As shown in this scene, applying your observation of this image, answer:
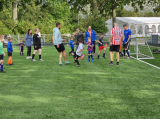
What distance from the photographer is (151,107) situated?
4777mm

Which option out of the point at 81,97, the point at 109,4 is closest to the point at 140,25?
the point at 109,4

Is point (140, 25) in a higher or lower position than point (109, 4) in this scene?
lower

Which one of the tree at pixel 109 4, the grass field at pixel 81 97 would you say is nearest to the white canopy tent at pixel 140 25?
the tree at pixel 109 4

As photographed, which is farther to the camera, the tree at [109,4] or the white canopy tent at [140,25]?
the white canopy tent at [140,25]

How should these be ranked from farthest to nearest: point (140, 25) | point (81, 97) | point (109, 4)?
Result: 1. point (140, 25)
2. point (109, 4)
3. point (81, 97)

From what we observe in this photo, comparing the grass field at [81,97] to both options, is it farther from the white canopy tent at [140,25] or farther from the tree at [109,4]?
the white canopy tent at [140,25]

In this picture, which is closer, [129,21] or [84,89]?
[84,89]

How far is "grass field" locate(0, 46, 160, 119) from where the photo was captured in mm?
4441

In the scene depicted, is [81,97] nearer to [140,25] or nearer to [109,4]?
[109,4]

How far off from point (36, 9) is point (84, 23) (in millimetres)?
34293

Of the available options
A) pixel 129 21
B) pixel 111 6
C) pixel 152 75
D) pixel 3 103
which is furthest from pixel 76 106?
pixel 129 21

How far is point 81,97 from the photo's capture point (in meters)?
5.59

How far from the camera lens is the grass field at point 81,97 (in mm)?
4441

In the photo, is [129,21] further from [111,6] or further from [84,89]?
[84,89]
